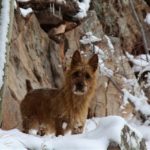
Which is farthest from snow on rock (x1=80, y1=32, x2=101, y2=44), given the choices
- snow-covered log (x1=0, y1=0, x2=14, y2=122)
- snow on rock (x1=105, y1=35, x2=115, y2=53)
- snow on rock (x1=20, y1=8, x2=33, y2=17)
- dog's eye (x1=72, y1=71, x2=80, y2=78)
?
snow-covered log (x1=0, y1=0, x2=14, y2=122)

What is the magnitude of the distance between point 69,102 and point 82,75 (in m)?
0.50

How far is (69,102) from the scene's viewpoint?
910 cm

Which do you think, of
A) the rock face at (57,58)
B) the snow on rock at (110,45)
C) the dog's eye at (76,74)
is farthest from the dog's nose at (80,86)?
the snow on rock at (110,45)

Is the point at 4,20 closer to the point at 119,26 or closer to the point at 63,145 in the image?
the point at 63,145

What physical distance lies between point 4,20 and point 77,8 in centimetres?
819

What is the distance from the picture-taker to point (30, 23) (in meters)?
14.4

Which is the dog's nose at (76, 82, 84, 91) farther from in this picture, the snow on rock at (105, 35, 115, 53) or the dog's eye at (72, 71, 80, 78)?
the snow on rock at (105, 35, 115, 53)

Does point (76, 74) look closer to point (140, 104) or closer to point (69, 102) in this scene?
point (69, 102)

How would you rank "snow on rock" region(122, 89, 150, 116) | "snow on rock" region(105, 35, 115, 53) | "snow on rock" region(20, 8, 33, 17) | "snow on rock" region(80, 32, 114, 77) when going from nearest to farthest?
"snow on rock" region(122, 89, 150, 116) → "snow on rock" region(20, 8, 33, 17) → "snow on rock" region(80, 32, 114, 77) → "snow on rock" region(105, 35, 115, 53)

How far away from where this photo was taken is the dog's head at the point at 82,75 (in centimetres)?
909

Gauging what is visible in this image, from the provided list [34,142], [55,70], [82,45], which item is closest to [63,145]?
[34,142]

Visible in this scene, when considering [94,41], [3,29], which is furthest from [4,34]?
[94,41]

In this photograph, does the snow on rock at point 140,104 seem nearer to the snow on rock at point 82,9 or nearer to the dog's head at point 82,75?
the dog's head at point 82,75

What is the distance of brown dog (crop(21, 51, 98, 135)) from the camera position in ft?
29.6
